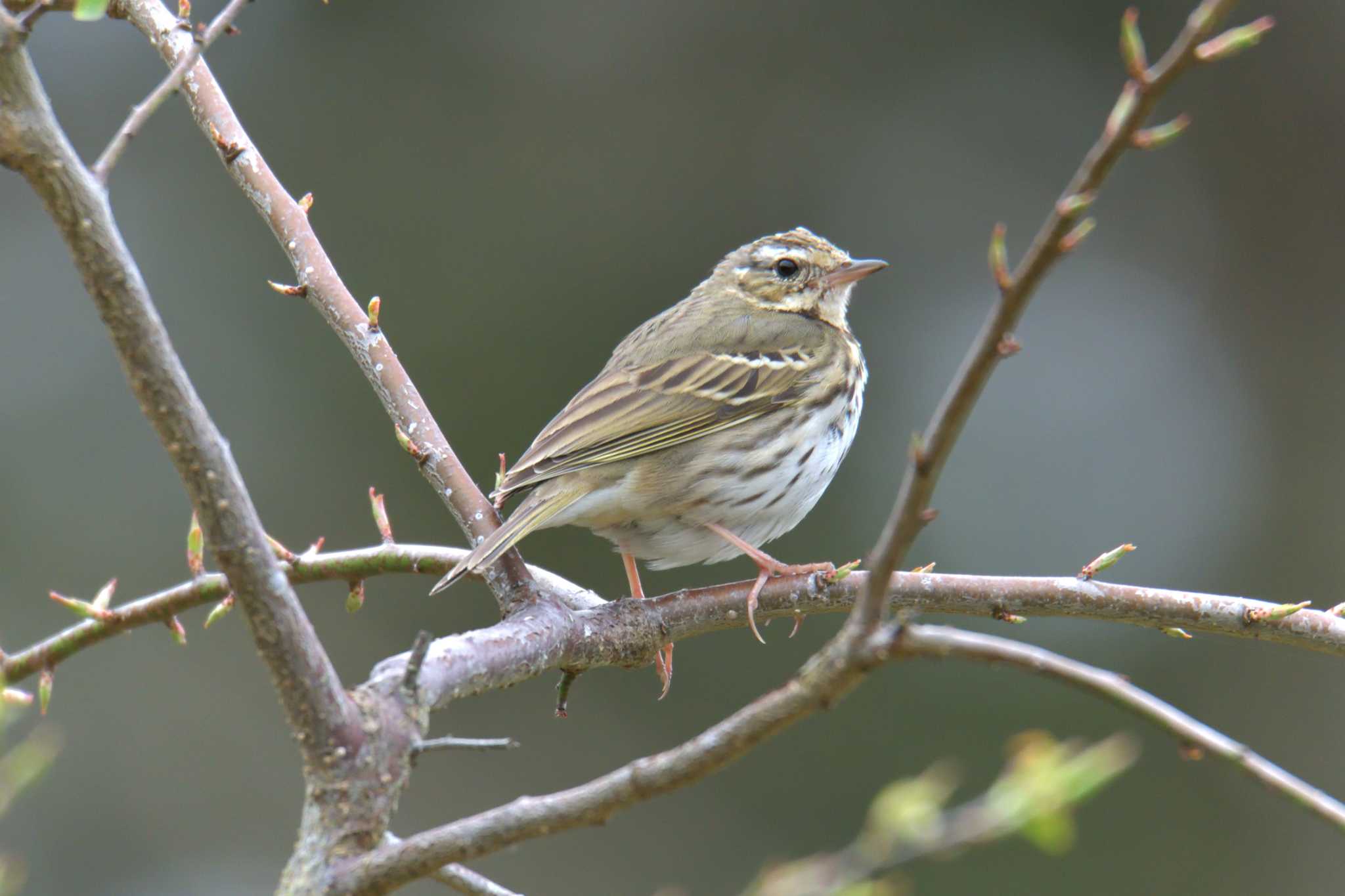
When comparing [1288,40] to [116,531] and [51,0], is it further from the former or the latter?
[51,0]

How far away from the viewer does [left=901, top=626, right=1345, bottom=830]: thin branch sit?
160 centimetres

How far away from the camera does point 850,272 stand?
5.89m

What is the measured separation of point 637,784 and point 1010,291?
826 millimetres

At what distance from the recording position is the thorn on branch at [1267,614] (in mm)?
3348

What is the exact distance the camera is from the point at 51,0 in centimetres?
212

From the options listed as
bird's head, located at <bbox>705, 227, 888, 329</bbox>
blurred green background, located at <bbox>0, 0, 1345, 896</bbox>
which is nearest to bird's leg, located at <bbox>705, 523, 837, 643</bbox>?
bird's head, located at <bbox>705, 227, 888, 329</bbox>

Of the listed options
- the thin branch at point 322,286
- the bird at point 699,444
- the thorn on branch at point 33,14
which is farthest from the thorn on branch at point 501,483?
the thorn on branch at point 33,14

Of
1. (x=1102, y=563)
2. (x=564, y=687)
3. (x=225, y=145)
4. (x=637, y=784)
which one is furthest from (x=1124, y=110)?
(x=225, y=145)

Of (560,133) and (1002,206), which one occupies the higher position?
(560,133)

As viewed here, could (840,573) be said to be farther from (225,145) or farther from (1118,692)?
(225,145)

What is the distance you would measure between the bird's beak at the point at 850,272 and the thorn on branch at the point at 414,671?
3712 mm

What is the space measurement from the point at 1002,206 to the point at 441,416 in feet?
14.0

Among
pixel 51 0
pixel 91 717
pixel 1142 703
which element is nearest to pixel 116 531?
pixel 91 717

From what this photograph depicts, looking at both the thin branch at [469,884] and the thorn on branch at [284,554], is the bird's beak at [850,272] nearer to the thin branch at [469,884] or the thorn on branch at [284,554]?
the thorn on branch at [284,554]
